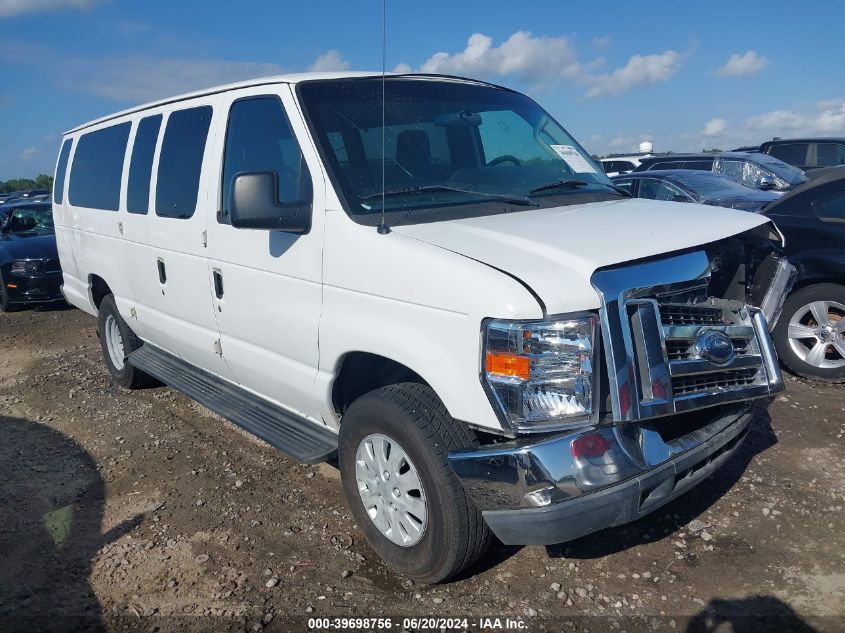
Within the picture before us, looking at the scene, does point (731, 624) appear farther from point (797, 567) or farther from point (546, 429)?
point (546, 429)

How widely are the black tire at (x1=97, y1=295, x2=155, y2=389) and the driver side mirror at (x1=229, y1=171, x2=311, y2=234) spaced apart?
10.2 ft

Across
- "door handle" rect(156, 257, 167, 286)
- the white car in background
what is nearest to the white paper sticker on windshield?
"door handle" rect(156, 257, 167, 286)

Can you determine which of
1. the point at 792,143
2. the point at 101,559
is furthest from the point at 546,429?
the point at 792,143

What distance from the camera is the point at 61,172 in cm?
702

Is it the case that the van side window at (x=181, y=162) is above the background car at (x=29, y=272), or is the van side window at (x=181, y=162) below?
above

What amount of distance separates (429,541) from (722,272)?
1932 mm

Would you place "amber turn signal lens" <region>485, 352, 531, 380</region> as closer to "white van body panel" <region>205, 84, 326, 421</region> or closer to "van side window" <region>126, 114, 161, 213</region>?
Result: "white van body panel" <region>205, 84, 326, 421</region>

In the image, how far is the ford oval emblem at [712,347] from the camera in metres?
2.90

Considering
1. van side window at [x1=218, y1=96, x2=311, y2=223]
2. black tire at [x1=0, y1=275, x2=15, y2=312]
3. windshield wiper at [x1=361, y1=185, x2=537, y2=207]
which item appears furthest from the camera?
black tire at [x1=0, y1=275, x2=15, y2=312]

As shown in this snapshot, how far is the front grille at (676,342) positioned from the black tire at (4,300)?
1022 centimetres

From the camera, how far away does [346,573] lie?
3424 mm

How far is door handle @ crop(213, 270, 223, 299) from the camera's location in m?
4.19

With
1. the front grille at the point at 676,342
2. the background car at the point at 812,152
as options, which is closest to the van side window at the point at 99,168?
the front grille at the point at 676,342

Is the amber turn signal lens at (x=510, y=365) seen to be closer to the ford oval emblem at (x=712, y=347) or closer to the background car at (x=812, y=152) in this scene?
the ford oval emblem at (x=712, y=347)
